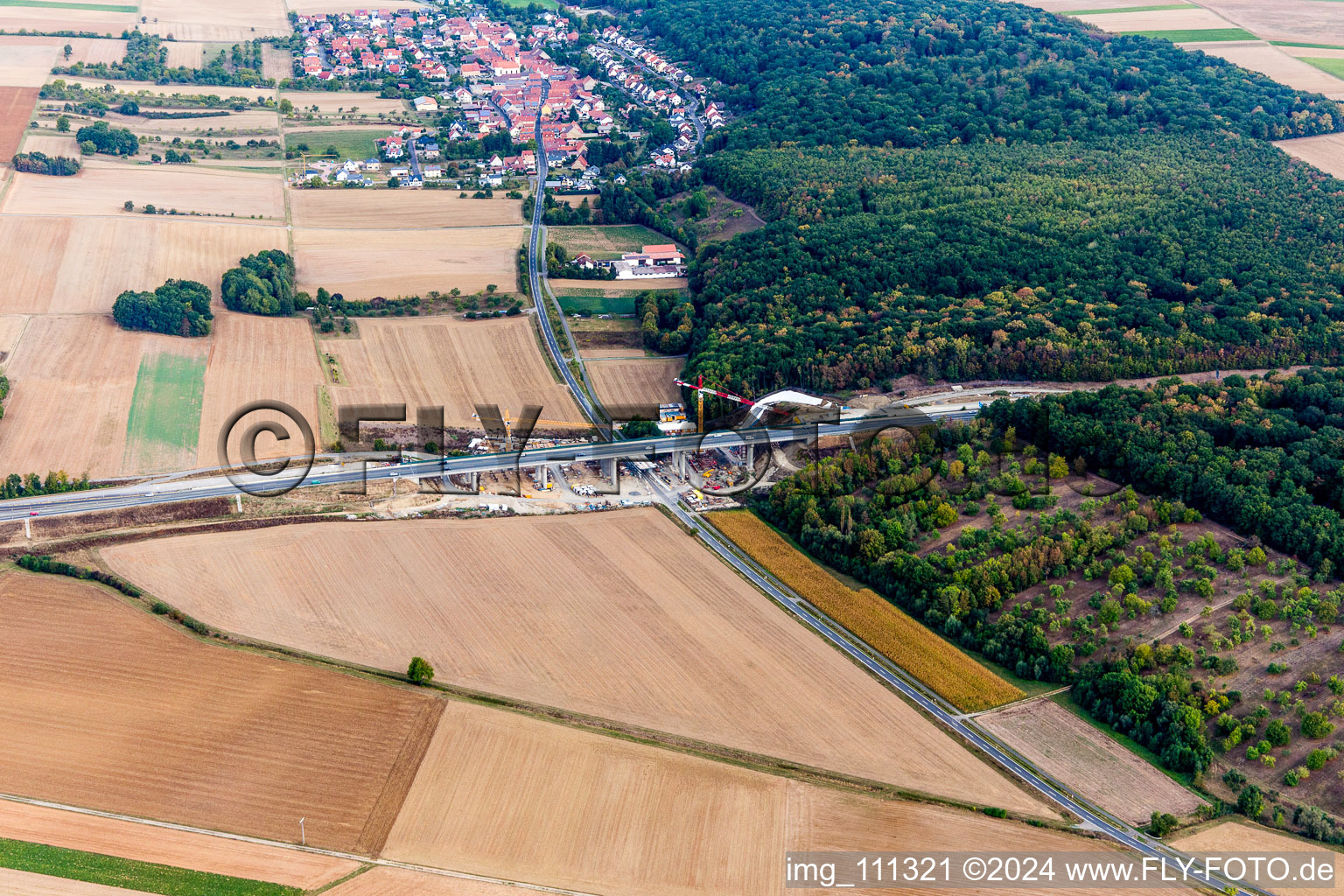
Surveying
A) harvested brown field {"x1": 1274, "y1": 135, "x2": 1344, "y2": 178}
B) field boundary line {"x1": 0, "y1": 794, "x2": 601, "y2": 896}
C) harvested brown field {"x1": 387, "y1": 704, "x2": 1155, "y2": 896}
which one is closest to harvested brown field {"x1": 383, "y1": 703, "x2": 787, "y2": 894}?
harvested brown field {"x1": 387, "y1": 704, "x2": 1155, "y2": 896}

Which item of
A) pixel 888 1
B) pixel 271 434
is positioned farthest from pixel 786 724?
pixel 888 1

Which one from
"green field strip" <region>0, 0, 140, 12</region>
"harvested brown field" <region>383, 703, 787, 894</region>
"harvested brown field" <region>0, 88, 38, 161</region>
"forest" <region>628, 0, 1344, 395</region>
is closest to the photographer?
"harvested brown field" <region>383, 703, 787, 894</region>

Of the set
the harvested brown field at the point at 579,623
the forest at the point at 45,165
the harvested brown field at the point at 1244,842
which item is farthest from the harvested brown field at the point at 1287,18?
the forest at the point at 45,165

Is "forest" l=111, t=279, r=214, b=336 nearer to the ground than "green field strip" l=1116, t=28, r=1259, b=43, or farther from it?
nearer to the ground

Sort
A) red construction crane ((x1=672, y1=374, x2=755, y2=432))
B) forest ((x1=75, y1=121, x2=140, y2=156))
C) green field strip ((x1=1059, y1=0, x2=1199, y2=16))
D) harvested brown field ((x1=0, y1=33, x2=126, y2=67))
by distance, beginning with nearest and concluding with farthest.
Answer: red construction crane ((x1=672, y1=374, x2=755, y2=432)), forest ((x1=75, y1=121, x2=140, y2=156)), harvested brown field ((x1=0, y1=33, x2=126, y2=67)), green field strip ((x1=1059, y1=0, x2=1199, y2=16))

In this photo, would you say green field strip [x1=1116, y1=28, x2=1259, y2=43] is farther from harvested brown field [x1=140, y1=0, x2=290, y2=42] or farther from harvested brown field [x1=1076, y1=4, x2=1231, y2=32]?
harvested brown field [x1=140, y1=0, x2=290, y2=42]

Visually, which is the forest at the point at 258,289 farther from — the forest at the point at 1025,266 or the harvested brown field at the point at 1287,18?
the harvested brown field at the point at 1287,18
